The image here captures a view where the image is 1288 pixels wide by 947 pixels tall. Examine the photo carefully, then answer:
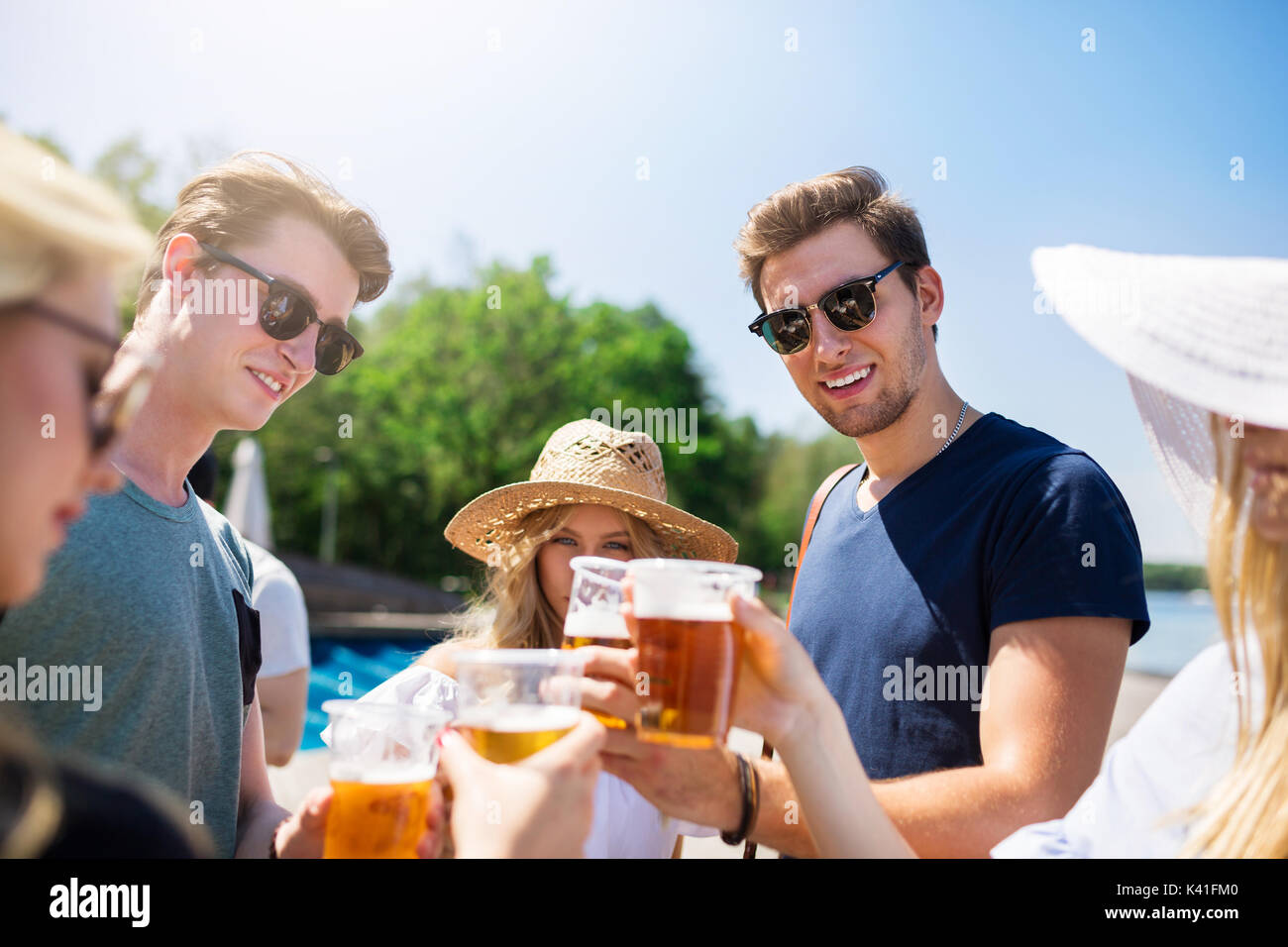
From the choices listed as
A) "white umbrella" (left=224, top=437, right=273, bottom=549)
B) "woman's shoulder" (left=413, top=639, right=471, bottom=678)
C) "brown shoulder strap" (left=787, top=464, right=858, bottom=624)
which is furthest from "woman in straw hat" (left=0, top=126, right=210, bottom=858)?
"white umbrella" (left=224, top=437, right=273, bottom=549)

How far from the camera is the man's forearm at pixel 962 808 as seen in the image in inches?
70.1

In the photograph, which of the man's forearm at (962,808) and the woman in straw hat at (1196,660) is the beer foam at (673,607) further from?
the man's forearm at (962,808)

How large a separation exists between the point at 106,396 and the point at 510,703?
2.30 ft

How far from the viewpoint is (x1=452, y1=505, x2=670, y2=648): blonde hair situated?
2891mm

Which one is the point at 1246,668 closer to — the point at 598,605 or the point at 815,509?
the point at 598,605

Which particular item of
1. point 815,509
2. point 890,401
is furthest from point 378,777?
point 815,509

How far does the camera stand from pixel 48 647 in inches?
72.7

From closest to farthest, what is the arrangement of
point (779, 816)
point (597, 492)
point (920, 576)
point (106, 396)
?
1. point (106, 396)
2. point (779, 816)
3. point (920, 576)
4. point (597, 492)

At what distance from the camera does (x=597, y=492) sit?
2.68 meters

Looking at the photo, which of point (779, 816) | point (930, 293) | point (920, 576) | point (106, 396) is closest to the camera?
point (106, 396)

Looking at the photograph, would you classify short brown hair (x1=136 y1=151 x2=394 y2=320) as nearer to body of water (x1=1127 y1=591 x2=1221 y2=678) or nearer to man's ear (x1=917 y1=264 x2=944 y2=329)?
man's ear (x1=917 y1=264 x2=944 y2=329)

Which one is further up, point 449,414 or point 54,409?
point 449,414

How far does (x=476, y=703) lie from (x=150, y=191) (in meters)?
32.7

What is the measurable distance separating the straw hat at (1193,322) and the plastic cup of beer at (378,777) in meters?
1.29
